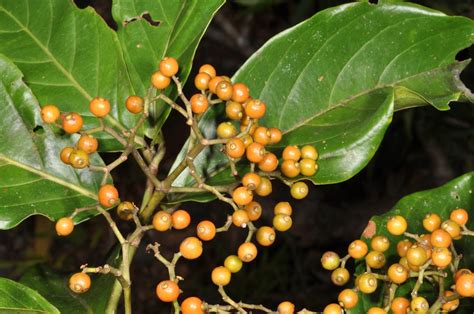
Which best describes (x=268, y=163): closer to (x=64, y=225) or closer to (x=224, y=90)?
(x=224, y=90)

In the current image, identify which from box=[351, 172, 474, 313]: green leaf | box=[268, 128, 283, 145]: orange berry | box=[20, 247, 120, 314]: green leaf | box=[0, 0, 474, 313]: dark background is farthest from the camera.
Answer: box=[0, 0, 474, 313]: dark background

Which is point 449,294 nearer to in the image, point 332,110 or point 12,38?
point 332,110

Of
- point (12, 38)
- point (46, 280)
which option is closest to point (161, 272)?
point (46, 280)

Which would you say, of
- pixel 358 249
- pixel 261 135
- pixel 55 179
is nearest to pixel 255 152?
pixel 261 135

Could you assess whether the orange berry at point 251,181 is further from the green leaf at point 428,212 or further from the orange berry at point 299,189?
the green leaf at point 428,212

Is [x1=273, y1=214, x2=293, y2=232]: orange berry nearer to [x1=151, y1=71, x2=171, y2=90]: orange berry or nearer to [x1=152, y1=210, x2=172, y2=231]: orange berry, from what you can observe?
[x1=152, y1=210, x2=172, y2=231]: orange berry

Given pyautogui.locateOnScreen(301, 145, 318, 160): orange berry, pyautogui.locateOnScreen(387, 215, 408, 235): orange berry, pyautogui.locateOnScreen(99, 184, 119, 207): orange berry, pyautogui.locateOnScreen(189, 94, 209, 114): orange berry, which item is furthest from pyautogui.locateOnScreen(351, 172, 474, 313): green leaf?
pyautogui.locateOnScreen(99, 184, 119, 207): orange berry
